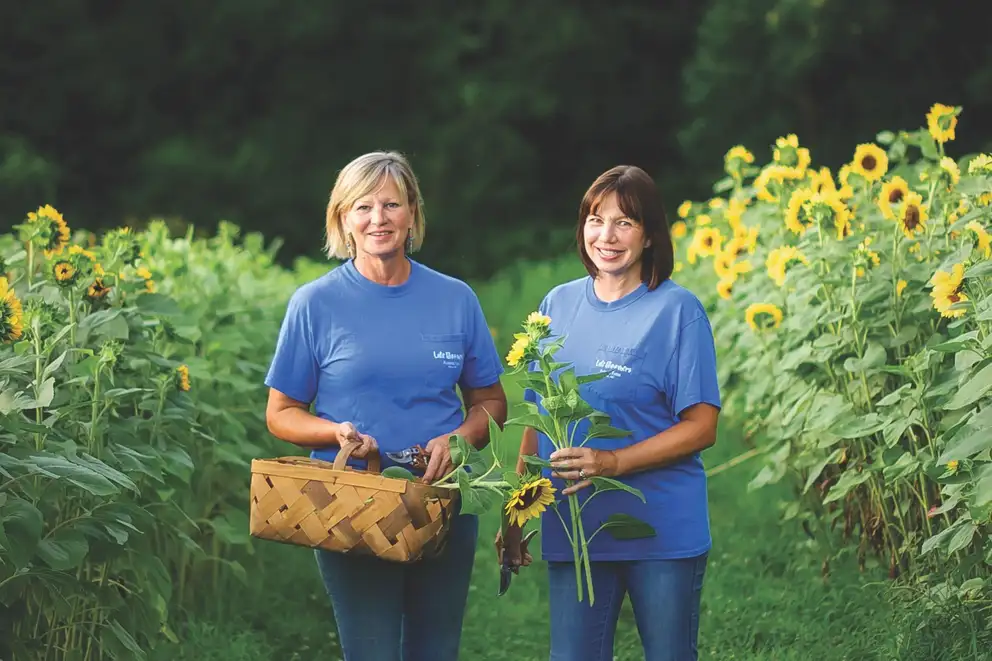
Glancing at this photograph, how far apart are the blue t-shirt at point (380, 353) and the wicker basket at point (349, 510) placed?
18 cm

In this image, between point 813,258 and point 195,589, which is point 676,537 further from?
point 195,589

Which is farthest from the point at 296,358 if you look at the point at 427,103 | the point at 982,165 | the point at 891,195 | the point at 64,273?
the point at 427,103

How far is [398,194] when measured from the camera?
3.29m

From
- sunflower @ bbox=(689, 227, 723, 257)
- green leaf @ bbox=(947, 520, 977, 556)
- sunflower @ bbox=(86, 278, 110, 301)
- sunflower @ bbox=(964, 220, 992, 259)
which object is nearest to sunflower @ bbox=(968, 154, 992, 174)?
sunflower @ bbox=(964, 220, 992, 259)

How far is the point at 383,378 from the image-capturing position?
10.7 feet

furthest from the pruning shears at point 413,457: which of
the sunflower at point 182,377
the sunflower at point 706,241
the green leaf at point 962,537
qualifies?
the sunflower at point 706,241

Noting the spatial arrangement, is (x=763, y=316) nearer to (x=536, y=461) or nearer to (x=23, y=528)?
(x=536, y=461)

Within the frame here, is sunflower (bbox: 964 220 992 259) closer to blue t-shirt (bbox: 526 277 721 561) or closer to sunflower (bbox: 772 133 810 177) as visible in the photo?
blue t-shirt (bbox: 526 277 721 561)

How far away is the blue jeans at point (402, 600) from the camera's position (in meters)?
3.27

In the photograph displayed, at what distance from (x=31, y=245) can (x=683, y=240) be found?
586cm

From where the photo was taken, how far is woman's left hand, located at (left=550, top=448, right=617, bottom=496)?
297 centimetres

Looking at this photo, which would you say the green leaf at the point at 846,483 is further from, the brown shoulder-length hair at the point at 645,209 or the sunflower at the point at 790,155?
the sunflower at the point at 790,155

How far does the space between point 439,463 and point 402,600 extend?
1.31 feet

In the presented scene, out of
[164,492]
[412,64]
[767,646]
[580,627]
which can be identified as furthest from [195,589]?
[412,64]
